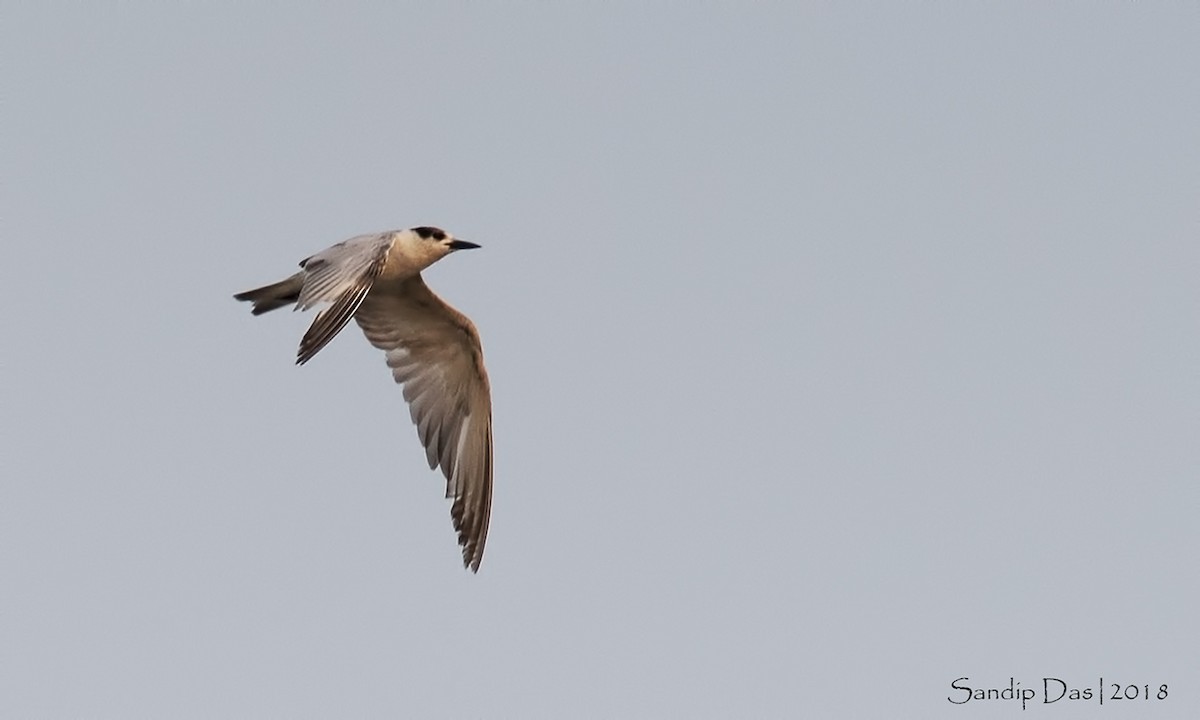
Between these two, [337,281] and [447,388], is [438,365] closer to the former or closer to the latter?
[447,388]

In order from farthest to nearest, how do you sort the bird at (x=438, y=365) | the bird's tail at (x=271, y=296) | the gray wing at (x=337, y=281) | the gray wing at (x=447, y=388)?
the gray wing at (x=447, y=388), the bird at (x=438, y=365), the bird's tail at (x=271, y=296), the gray wing at (x=337, y=281)

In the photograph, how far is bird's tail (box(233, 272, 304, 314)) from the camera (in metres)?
12.3

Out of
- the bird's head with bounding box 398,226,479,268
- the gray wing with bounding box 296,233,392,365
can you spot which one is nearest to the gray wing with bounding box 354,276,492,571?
the bird's head with bounding box 398,226,479,268

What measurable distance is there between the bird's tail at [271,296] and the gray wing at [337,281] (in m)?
0.44

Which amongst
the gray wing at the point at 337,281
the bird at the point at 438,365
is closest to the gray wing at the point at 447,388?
the bird at the point at 438,365

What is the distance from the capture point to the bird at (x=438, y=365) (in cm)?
1250

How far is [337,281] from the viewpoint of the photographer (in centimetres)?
1079

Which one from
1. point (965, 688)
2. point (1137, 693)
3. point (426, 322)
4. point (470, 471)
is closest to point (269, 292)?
point (426, 322)

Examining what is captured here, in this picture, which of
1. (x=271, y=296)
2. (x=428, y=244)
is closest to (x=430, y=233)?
(x=428, y=244)

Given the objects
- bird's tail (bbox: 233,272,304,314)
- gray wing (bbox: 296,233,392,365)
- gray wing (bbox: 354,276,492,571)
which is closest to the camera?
gray wing (bbox: 296,233,392,365)

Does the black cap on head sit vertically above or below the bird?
above

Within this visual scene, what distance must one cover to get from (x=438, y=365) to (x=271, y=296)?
5.85 ft

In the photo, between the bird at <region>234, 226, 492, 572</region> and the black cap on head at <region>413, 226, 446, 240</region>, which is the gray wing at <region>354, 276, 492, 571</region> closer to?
→ the bird at <region>234, 226, 492, 572</region>

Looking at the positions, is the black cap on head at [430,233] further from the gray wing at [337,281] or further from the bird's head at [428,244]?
the gray wing at [337,281]
